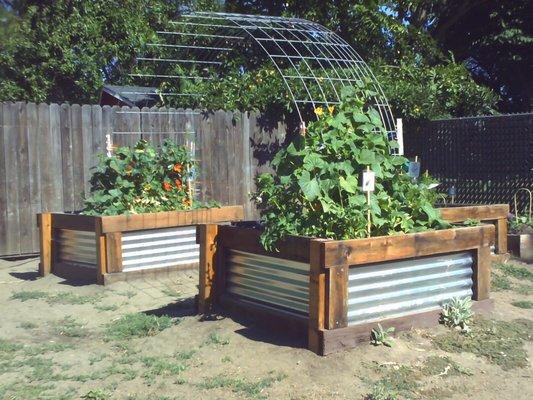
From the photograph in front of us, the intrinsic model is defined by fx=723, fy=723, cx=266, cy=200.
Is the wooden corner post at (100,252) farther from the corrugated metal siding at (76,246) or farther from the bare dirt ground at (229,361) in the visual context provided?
the bare dirt ground at (229,361)

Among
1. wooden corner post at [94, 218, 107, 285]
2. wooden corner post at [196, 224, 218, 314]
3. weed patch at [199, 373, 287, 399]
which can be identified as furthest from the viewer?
wooden corner post at [94, 218, 107, 285]

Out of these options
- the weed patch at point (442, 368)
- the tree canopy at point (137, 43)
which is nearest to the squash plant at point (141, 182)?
the weed patch at point (442, 368)

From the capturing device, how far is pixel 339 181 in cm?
552

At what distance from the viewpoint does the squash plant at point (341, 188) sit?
5.47 metres

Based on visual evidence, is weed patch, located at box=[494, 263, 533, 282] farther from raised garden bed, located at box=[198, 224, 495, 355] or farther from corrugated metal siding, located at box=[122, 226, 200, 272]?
corrugated metal siding, located at box=[122, 226, 200, 272]

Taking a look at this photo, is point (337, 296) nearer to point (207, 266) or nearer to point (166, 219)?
point (207, 266)

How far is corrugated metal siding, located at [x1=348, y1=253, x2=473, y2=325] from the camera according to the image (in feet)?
17.5

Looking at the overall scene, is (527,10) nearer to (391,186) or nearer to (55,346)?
(391,186)

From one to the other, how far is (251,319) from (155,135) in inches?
215

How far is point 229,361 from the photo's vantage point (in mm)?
5227

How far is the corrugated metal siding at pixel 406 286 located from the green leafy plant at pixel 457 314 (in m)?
0.09

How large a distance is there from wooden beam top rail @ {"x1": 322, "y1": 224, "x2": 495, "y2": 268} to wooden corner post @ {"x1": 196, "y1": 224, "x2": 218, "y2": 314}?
1573mm

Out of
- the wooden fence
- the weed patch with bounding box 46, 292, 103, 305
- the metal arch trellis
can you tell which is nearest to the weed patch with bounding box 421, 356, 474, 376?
the weed patch with bounding box 46, 292, 103, 305

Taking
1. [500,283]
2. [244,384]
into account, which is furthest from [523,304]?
[244,384]
